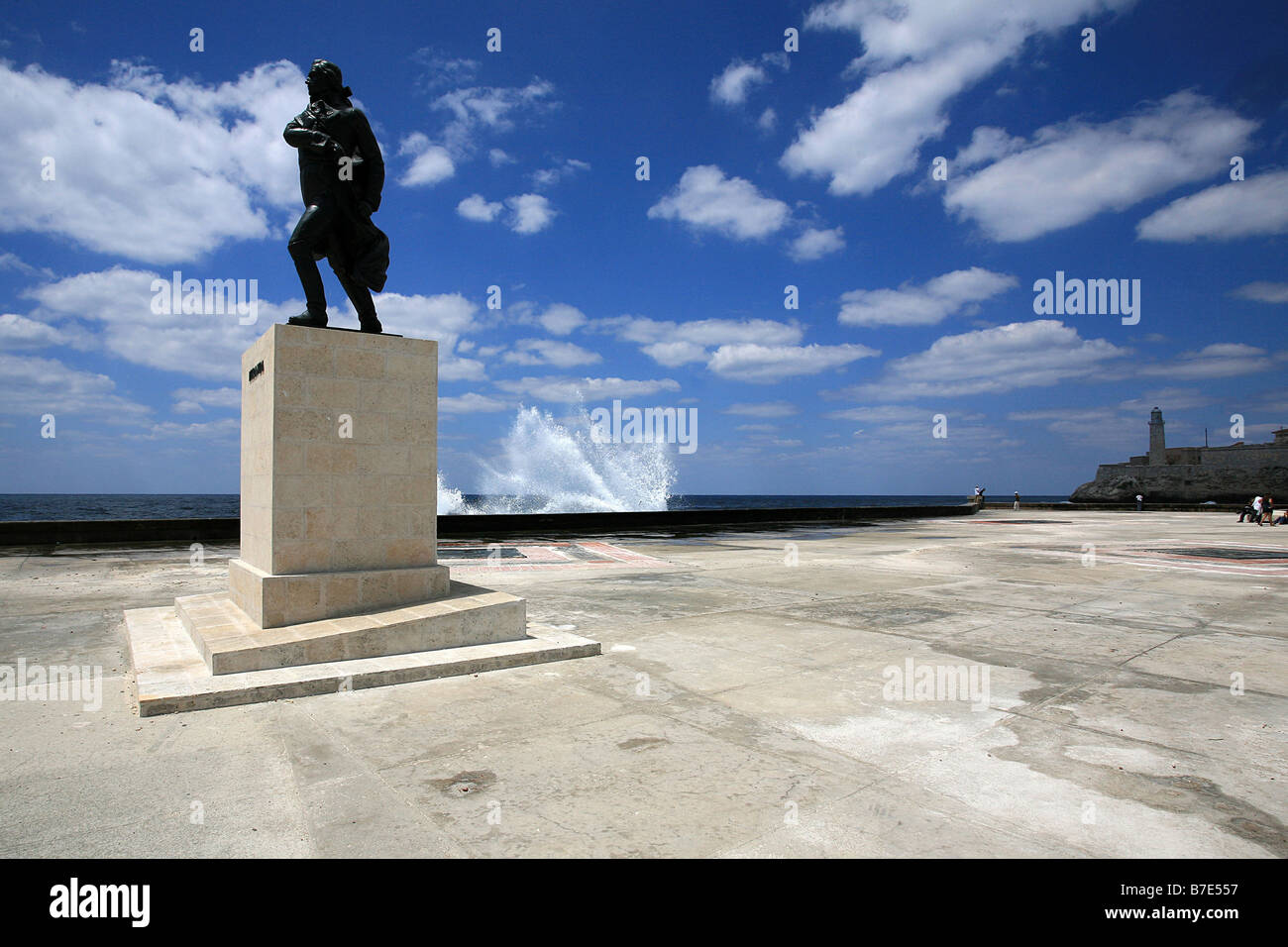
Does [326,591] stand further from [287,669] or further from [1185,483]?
[1185,483]

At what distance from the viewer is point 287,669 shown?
5051 mm

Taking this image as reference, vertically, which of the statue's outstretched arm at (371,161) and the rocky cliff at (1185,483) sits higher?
the statue's outstretched arm at (371,161)

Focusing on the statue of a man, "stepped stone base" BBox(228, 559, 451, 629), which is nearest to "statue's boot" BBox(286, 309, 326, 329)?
the statue of a man

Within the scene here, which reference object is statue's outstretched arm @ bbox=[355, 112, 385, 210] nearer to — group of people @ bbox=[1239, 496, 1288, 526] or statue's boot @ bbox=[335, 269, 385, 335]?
statue's boot @ bbox=[335, 269, 385, 335]

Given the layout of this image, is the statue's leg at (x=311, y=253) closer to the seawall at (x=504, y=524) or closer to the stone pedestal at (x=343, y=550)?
the stone pedestal at (x=343, y=550)

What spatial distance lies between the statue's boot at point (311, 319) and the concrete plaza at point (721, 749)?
3.06 meters

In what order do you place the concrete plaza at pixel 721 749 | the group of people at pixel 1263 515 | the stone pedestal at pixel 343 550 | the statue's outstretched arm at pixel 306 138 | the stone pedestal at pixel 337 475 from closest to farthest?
1. the concrete plaza at pixel 721 749
2. the stone pedestal at pixel 343 550
3. the stone pedestal at pixel 337 475
4. the statue's outstretched arm at pixel 306 138
5. the group of people at pixel 1263 515

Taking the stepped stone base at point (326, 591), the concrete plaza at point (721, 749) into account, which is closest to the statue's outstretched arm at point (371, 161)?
the stepped stone base at point (326, 591)

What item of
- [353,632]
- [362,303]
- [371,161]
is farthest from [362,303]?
[353,632]

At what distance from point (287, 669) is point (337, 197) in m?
4.19

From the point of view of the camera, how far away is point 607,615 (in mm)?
7785

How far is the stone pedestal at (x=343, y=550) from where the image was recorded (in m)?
5.29
